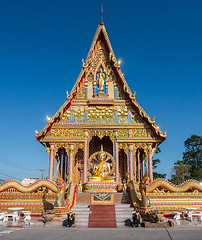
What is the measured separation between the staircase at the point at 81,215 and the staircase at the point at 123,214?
4.18ft

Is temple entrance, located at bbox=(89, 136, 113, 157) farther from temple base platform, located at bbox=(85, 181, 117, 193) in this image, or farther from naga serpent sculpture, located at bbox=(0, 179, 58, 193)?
naga serpent sculpture, located at bbox=(0, 179, 58, 193)

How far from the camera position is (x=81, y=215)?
1015 cm

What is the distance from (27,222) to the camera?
9633 millimetres

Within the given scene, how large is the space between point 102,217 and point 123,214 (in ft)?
3.26

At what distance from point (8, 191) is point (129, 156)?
7243 mm

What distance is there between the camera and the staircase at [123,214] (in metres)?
9.39

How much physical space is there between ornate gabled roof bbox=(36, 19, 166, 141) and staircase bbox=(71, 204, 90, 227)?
18.6ft

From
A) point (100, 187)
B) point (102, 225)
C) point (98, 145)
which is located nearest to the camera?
point (102, 225)

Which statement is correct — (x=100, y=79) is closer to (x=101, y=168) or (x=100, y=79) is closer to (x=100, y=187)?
(x=101, y=168)

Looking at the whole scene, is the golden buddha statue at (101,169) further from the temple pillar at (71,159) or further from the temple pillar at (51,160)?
the temple pillar at (51,160)

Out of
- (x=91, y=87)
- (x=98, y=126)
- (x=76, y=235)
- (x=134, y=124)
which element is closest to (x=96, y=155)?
(x=98, y=126)

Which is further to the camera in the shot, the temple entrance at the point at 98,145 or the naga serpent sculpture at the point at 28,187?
the temple entrance at the point at 98,145

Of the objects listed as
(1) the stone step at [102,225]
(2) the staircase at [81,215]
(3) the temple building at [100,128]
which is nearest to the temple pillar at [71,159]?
(3) the temple building at [100,128]

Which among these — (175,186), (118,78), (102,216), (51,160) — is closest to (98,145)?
(51,160)
